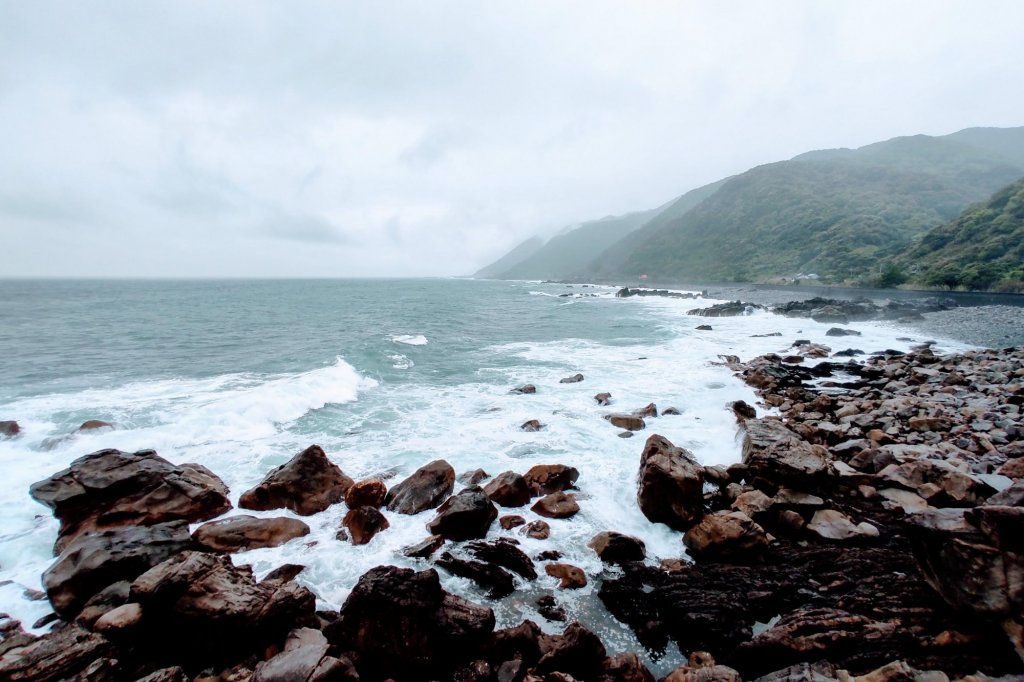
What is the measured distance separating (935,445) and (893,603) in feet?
23.8

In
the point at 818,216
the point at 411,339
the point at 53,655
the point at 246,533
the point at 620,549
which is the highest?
the point at 818,216

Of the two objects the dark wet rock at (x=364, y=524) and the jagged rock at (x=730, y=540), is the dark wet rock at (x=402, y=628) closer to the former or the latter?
the dark wet rock at (x=364, y=524)

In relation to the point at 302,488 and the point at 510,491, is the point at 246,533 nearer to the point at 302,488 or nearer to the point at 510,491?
the point at 302,488

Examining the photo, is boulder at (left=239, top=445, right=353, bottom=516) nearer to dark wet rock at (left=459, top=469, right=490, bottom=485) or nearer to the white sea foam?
dark wet rock at (left=459, top=469, right=490, bottom=485)

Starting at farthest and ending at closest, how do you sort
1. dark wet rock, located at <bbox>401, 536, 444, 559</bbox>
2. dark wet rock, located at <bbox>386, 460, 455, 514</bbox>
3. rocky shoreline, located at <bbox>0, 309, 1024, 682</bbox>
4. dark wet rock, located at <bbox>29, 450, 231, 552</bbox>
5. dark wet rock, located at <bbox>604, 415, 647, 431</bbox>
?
1. dark wet rock, located at <bbox>604, 415, 647, 431</bbox>
2. dark wet rock, located at <bbox>386, 460, 455, 514</bbox>
3. dark wet rock, located at <bbox>29, 450, 231, 552</bbox>
4. dark wet rock, located at <bbox>401, 536, 444, 559</bbox>
5. rocky shoreline, located at <bbox>0, 309, 1024, 682</bbox>

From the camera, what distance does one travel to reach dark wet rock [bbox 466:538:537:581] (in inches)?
284

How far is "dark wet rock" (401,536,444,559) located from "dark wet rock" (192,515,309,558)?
2317 millimetres

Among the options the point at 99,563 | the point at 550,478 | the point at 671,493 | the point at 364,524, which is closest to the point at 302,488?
the point at 364,524

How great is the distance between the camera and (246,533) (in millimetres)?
8156

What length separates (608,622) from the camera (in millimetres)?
6223

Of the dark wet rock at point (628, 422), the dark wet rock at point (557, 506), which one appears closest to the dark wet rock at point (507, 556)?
the dark wet rock at point (557, 506)

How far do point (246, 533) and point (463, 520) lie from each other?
163 inches

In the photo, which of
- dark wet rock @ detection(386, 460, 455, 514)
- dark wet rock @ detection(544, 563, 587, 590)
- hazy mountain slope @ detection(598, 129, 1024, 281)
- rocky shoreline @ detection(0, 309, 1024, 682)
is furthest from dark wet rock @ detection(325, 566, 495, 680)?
hazy mountain slope @ detection(598, 129, 1024, 281)

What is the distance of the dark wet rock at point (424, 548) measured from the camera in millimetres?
7660
